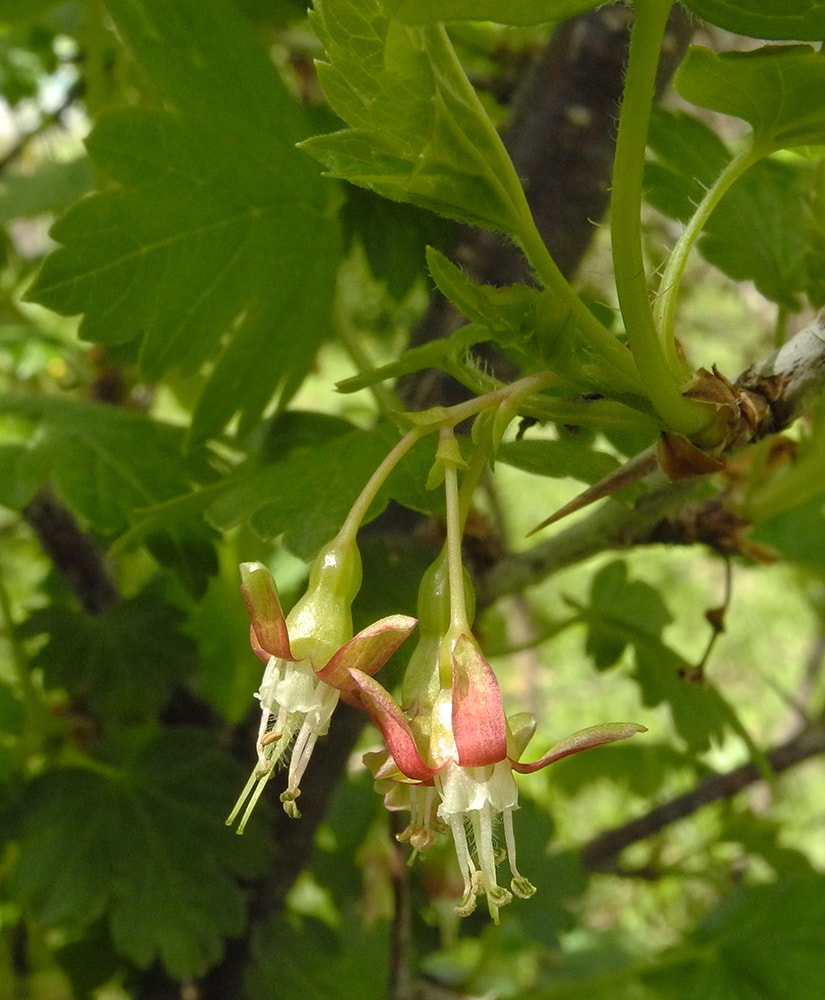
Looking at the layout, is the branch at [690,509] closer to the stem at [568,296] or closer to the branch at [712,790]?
the stem at [568,296]

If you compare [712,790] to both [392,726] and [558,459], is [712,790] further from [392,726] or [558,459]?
[392,726]

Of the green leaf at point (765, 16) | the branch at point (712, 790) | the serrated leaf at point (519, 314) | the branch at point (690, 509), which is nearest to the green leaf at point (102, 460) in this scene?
the branch at point (690, 509)

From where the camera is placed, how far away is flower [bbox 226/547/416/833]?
421 mm

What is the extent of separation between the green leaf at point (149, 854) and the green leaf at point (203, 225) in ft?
1.13

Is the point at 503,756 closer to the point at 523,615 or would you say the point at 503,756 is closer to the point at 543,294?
the point at 543,294

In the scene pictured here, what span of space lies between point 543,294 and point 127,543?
13.7 inches

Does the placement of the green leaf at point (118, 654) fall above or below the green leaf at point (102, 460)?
below

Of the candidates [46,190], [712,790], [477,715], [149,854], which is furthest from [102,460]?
[712,790]

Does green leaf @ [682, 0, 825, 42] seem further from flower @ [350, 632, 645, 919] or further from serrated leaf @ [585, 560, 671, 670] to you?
serrated leaf @ [585, 560, 671, 670]

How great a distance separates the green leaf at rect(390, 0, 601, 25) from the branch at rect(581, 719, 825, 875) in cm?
97

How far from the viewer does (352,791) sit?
3.95ft

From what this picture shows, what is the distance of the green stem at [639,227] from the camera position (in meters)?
0.40

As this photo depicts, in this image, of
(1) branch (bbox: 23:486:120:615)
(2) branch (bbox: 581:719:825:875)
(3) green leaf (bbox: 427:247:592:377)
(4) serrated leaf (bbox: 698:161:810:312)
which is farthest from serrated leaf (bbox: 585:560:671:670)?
(3) green leaf (bbox: 427:247:592:377)

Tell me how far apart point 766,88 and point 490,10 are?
17 centimetres
